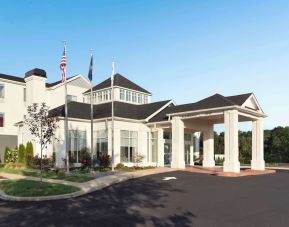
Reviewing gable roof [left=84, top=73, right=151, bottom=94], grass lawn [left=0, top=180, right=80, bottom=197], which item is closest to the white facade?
gable roof [left=84, top=73, right=151, bottom=94]

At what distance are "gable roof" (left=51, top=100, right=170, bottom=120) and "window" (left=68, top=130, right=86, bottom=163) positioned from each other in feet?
5.12

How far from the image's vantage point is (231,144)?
26.4 meters

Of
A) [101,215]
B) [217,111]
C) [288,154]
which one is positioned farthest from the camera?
[288,154]

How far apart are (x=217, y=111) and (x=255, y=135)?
6.10 metres

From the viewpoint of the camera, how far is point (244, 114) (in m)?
28.6

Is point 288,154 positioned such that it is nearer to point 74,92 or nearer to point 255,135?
point 255,135

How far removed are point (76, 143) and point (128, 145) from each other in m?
4.76

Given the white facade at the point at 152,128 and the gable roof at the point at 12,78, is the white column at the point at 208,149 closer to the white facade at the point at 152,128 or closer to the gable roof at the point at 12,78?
the white facade at the point at 152,128

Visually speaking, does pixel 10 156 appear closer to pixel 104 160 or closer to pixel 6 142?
pixel 6 142

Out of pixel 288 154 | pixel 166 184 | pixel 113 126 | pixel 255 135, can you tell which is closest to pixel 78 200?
pixel 166 184

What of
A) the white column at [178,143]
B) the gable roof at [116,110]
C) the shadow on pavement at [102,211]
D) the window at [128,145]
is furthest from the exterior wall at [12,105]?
the shadow on pavement at [102,211]

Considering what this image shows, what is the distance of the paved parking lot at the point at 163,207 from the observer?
11242 mm

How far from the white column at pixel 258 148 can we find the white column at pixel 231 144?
5.48 m

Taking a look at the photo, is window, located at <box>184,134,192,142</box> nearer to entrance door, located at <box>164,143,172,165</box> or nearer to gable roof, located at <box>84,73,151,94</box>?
entrance door, located at <box>164,143,172,165</box>
